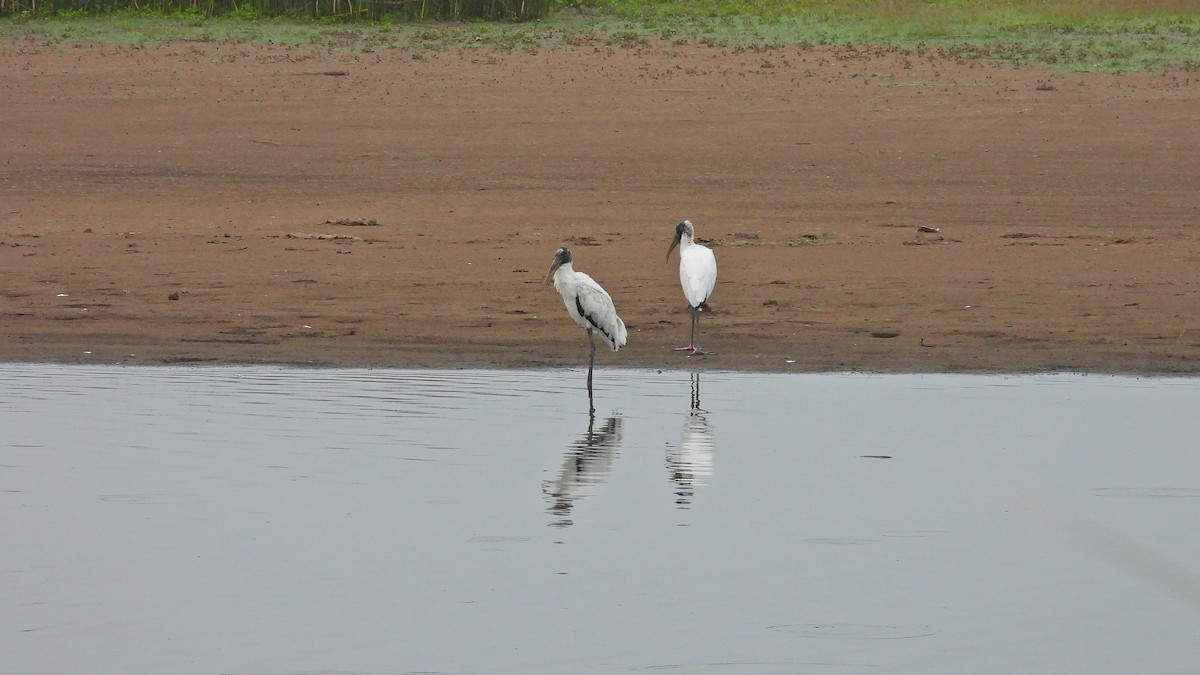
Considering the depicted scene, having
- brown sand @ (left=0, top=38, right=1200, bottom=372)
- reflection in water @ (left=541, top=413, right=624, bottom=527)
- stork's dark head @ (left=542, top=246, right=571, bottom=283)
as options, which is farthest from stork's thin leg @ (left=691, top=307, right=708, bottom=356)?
reflection in water @ (left=541, top=413, right=624, bottom=527)

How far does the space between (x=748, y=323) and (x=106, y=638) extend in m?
7.79

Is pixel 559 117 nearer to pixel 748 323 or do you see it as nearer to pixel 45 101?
pixel 45 101

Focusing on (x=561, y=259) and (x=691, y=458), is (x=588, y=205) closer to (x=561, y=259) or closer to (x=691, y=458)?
(x=561, y=259)

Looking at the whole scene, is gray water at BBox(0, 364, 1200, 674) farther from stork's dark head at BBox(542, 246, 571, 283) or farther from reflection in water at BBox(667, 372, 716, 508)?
stork's dark head at BBox(542, 246, 571, 283)

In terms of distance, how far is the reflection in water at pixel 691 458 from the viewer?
785cm

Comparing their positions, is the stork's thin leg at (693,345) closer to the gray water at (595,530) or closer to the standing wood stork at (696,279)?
the standing wood stork at (696,279)

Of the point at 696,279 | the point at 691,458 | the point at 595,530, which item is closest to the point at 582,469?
the point at 691,458

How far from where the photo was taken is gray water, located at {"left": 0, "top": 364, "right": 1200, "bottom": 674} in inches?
222

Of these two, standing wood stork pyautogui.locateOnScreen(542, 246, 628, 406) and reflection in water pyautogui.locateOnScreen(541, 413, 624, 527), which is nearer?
reflection in water pyautogui.locateOnScreen(541, 413, 624, 527)

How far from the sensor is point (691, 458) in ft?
27.7

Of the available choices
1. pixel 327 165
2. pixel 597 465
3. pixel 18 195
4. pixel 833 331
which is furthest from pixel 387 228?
pixel 597 465

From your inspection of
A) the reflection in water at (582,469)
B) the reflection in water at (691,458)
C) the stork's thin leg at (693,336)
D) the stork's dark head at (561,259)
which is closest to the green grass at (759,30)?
the stork's thin leg at (693,336)

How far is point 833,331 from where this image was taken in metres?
12.6

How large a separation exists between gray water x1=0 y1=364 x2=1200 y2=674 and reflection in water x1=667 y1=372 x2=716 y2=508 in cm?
2
